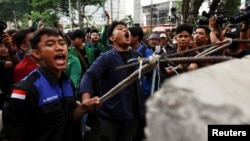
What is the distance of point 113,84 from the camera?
3264mm

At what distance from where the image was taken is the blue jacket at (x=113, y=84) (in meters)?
3.17

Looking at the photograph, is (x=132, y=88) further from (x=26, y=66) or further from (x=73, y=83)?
(x=26, y=66)

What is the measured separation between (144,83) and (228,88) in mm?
3457

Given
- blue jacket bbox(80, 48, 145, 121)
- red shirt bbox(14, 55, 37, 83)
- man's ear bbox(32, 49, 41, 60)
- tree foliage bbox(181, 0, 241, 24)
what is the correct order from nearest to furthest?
1. man's ear bbox(32, 49, 41, 60)
2. red shirt bbox(14, 55, 37, 83)
3. blue jacket bbox(80, 48, 145, 121)
4. tree foliage bbox(181, 0, 241, 24)

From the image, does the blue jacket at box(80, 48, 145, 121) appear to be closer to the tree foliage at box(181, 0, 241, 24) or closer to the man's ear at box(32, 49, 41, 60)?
the man's ear at box(32, 49, 41, 60)

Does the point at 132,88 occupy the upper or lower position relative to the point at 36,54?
lower

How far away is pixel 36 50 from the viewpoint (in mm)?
2254

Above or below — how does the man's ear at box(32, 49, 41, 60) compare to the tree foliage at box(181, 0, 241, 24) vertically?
below

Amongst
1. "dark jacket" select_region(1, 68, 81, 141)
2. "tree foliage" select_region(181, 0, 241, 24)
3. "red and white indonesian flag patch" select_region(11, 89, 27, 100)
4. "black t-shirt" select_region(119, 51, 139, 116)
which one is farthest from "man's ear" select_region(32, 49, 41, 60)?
"tree foliage" select_region(181, 0, 241, 24)

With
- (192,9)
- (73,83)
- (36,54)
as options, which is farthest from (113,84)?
(192,9)

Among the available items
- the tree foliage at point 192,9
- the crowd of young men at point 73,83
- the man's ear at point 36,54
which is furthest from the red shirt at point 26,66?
the tree foliage at point 192,9

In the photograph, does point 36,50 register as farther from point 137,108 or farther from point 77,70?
point 77,70

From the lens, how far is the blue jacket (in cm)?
317

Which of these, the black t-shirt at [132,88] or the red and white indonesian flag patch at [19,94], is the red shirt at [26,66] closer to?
the black t-shirt at [132,88]
